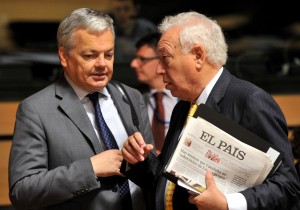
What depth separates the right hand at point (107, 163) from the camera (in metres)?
2.15

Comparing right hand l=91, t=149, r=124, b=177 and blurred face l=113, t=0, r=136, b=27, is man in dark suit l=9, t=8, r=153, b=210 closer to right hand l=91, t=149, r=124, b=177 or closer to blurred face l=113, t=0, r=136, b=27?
right hand l=91, t=149, r=124, b=177

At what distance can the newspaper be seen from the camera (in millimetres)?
1931

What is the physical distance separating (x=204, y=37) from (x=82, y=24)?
1.60 feet

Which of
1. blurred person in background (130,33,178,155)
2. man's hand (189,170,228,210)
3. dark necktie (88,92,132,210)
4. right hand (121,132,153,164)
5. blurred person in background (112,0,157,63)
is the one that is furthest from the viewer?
blurred person in background (112,0,157,63)

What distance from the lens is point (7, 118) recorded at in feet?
14.3

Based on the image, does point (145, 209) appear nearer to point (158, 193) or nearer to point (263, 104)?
point (158, 193)

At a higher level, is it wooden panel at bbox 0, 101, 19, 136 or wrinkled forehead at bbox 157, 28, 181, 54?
wrinkled forehead at bbox 157, 28, 181, 54

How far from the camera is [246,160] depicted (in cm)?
194

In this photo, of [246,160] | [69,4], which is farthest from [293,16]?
[246,160]

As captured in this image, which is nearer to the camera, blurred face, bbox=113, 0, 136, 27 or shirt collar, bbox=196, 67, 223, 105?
shirt collar, bbox=196, 67, 223, 105

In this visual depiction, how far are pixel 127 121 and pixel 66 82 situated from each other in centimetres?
30

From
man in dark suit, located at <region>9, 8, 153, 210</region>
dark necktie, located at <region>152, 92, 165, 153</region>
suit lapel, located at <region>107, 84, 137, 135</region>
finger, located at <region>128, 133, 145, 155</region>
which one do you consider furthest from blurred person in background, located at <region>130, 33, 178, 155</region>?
finger, located at <region>128, 133, 145, 155</region>

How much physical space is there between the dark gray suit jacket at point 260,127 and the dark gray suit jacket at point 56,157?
345mm

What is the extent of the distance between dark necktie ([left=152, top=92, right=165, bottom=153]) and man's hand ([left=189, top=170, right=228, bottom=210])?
5.41 feet
